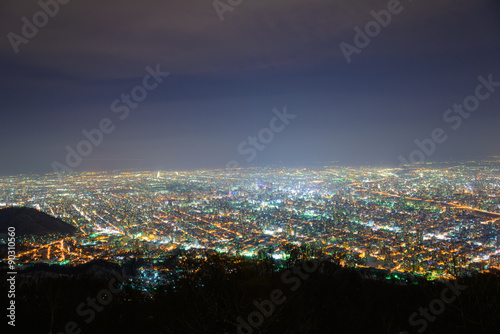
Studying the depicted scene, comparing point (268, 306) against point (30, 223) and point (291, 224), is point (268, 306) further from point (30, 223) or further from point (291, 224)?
point (30, 223)

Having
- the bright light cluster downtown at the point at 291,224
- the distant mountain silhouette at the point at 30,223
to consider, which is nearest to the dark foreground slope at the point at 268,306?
the bright light cluster downtown at the point at 291,224

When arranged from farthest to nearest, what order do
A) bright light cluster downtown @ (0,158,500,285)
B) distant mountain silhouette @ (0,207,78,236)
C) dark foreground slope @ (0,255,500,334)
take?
distant mountain silhouette @ (0,207,78,236)
bright light cluster downtown @ (0,158,500,285)
dark foreground slope @ (0,255,500,334)

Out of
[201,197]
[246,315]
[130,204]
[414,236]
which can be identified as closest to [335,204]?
[414,236]

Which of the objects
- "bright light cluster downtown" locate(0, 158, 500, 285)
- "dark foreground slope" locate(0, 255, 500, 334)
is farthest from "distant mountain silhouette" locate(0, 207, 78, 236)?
"dark foreground slope" locate(0, 255, 500, 334)

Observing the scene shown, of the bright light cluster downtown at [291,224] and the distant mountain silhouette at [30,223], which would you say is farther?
the distant mountain silhouette at [30,223]

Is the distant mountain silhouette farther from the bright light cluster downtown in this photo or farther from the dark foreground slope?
the dark foreground slope

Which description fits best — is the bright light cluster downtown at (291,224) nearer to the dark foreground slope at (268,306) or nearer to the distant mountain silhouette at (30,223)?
the distant mountain silhouette at (30,223)
